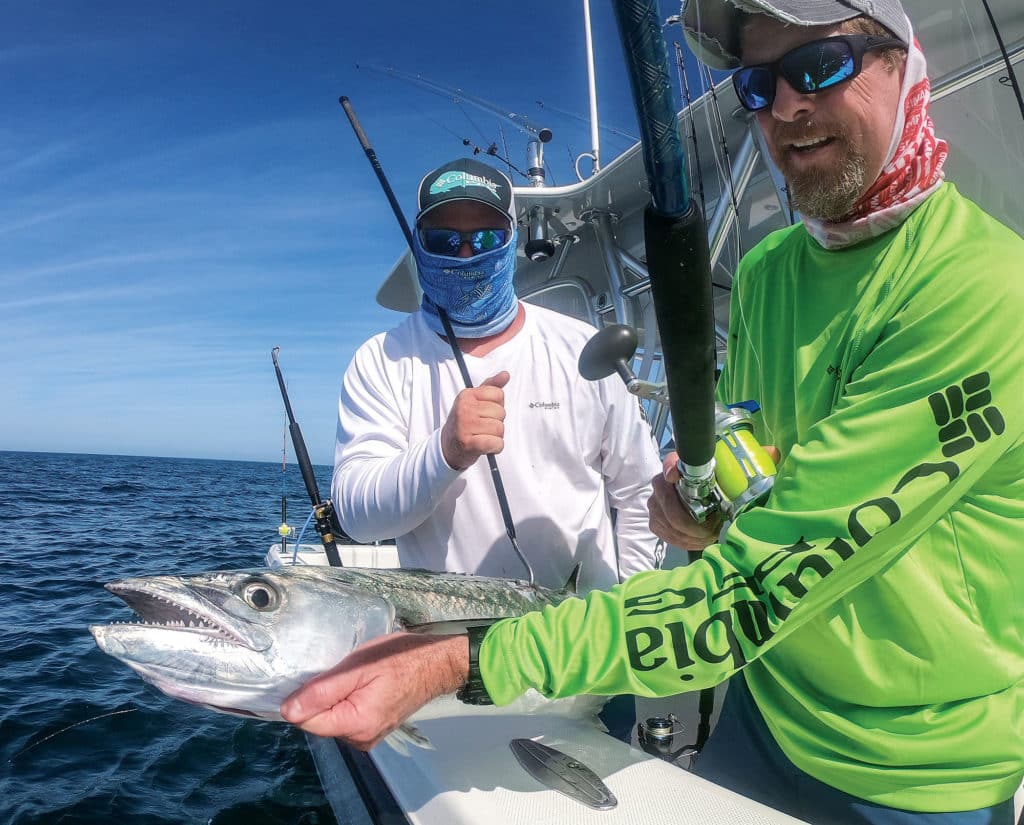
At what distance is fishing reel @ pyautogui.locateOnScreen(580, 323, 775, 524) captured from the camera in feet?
4.41

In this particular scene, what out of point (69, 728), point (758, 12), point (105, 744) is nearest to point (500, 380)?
point (758, 12)

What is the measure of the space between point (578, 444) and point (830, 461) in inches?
44.8

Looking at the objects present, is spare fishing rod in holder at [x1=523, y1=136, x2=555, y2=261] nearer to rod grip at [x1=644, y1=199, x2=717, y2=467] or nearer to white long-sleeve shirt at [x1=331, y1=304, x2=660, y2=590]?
white long-sleeve shirt at [x1=331, y1=304, x2=660, y2=590]

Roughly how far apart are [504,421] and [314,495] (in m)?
3.23

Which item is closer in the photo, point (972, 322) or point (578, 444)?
point (972, 322)

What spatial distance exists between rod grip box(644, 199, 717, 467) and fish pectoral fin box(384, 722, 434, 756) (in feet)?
3.13

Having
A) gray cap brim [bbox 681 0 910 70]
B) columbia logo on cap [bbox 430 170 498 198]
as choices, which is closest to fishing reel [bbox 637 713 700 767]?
columbia logo on cap [bbox 430 170 498 198]

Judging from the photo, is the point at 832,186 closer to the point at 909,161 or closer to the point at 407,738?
the point at 909,161

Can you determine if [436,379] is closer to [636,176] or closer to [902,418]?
[902,418]

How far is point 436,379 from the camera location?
7.38ft

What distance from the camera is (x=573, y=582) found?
2119 mm

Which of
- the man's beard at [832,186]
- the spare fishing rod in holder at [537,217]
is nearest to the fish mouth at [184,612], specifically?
the man's beard at [832,186]

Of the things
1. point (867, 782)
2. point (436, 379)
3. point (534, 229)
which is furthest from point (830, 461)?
point (534, 229)

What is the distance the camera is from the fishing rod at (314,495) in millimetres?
4352
